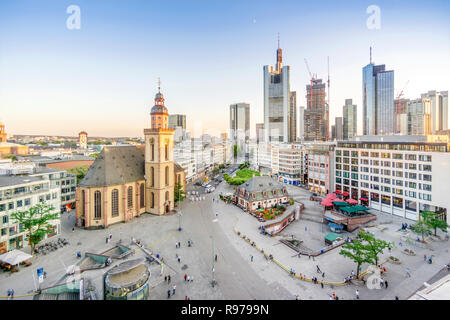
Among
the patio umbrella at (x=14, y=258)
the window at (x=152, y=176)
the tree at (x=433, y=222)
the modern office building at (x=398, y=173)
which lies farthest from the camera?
the window at (x=152, y=176)

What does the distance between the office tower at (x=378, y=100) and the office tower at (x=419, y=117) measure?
7129 cm

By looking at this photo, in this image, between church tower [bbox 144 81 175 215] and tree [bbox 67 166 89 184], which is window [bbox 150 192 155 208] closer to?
church tower [bbox 144 81 175 215]

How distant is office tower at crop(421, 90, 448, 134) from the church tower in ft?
288

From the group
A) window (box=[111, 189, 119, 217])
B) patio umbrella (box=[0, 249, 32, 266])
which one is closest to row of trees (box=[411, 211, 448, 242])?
window (box=[111, 189, 119, 217])

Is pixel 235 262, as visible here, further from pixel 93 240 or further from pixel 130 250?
pixel 93 240

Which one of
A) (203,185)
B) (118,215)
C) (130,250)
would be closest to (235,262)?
(130,250)

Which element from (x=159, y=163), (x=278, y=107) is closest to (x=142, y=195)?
(x=159, y=163)

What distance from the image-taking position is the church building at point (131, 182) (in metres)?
39.1

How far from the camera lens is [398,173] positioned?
4550 cm

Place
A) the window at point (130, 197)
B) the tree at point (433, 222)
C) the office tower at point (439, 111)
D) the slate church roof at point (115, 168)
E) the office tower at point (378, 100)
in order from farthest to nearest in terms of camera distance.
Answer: the office tower at point (378, 100) < the office tower at point (439, 111) < the window at point (130, 197) < the slate church roof at point (115, 168) < the tree at point (433, 222)

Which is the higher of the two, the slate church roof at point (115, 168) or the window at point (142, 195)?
the slate church roof at point (115, 168)

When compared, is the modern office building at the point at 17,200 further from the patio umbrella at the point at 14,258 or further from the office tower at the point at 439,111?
the office tower at the point at 439,111

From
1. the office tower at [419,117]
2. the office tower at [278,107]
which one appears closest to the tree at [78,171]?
the office tower at [419,117]

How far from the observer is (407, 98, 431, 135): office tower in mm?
88875
